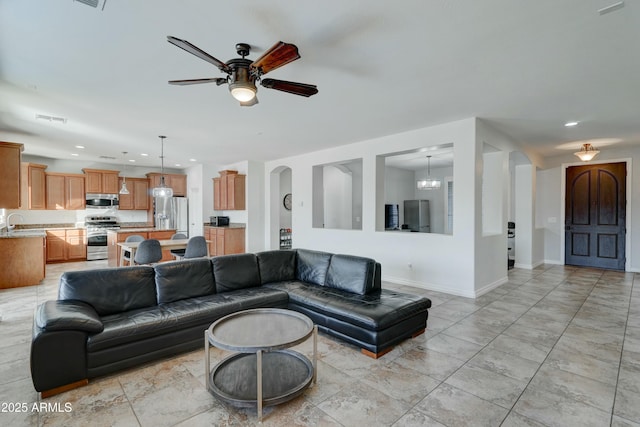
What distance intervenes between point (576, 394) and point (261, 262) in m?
3.29

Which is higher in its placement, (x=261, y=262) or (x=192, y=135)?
(x=192, y=135)

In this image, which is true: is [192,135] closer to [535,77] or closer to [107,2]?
[107,2]

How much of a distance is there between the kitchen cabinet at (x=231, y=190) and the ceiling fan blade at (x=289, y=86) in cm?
588

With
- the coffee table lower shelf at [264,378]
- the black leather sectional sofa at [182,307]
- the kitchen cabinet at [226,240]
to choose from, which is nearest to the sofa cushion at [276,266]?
the black leather sectional sofa at [182,307]

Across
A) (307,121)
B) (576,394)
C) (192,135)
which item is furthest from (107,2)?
(576,394)

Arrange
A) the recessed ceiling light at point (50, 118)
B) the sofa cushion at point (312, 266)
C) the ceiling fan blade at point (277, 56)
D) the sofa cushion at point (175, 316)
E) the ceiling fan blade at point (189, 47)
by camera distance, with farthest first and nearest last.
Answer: the recessed ceiling light at point (50, 118) < the sofa cushion at point (312, 266) < the sofa cushion at point (175, 316) < the ceiling fan blade at point (277, 56) < the ceiling fan blade at point (189, 47)

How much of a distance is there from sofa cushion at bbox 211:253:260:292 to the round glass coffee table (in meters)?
1.11

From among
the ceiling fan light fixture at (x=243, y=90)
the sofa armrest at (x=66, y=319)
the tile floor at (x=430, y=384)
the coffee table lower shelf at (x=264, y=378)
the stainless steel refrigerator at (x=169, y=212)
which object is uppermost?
the ceiling fan light fixture at (x=243, y=90)

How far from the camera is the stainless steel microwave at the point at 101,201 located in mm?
8234

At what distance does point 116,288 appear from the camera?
113 inches

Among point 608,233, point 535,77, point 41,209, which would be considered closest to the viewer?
point 535,77

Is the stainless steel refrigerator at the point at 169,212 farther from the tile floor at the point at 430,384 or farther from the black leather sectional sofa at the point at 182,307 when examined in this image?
the black leather sectional sofa at the point at 182,307

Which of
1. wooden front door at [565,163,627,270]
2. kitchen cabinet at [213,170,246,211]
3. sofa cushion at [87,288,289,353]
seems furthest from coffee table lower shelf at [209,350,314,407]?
wooden front door at [565,163,627,270]

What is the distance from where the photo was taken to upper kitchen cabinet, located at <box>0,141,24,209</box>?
195 inches
